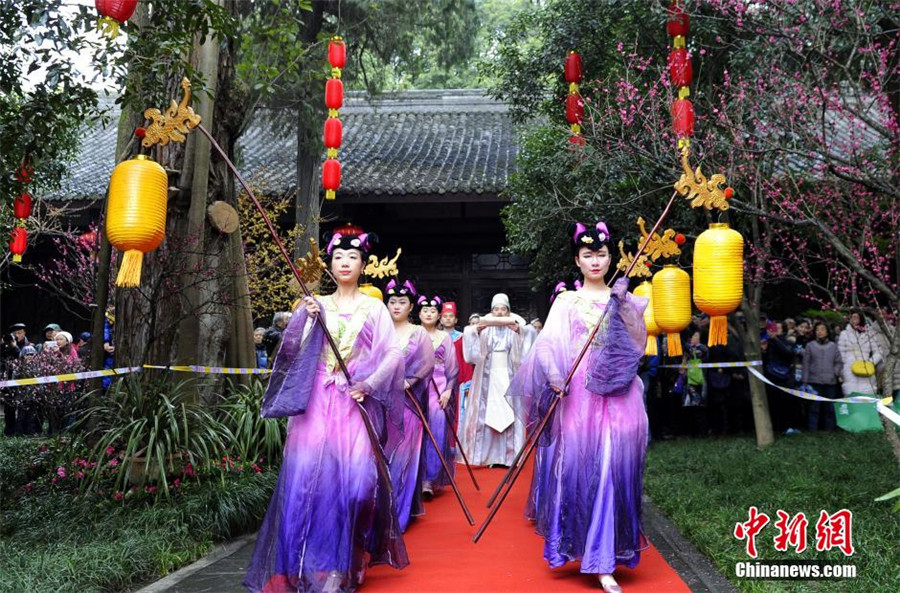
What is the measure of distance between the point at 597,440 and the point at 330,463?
5.10 feet

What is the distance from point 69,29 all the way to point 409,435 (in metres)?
3.97

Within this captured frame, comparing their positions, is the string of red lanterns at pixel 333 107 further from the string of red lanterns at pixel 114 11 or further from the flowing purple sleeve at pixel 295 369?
the flowing purple sleeve at pixel 295 369

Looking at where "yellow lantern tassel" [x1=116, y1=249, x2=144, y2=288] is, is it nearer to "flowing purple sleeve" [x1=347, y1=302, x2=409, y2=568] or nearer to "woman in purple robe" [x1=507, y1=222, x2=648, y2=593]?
"flowing purple sleeve" [x1=347, y1=302, x2=409, y2=568]

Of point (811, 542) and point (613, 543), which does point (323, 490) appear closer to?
point (613, 543)

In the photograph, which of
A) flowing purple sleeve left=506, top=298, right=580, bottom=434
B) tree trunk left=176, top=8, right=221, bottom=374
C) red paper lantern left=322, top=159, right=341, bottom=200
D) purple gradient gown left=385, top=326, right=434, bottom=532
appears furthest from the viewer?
red paper lantern left=322, top=159, right=341, bottom=200

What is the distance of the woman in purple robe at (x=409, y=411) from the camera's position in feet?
23.5

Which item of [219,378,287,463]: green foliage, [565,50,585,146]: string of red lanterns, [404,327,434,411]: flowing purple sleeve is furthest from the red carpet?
[565,50,585,146]: string of red lanterns

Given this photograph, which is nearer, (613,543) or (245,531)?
(613,543)

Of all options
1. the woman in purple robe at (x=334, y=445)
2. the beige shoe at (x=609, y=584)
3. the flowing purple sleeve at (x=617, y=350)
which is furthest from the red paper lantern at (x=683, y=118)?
the beige shoe at (x=609, y=584)

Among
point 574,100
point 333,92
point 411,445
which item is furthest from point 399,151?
point 411,445

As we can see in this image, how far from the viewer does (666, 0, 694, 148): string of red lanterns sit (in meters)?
8.20

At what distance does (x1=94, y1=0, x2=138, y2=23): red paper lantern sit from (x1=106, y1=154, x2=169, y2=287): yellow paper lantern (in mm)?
780

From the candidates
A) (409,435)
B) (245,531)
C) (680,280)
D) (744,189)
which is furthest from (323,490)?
(744,189)

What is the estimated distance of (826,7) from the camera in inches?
272
